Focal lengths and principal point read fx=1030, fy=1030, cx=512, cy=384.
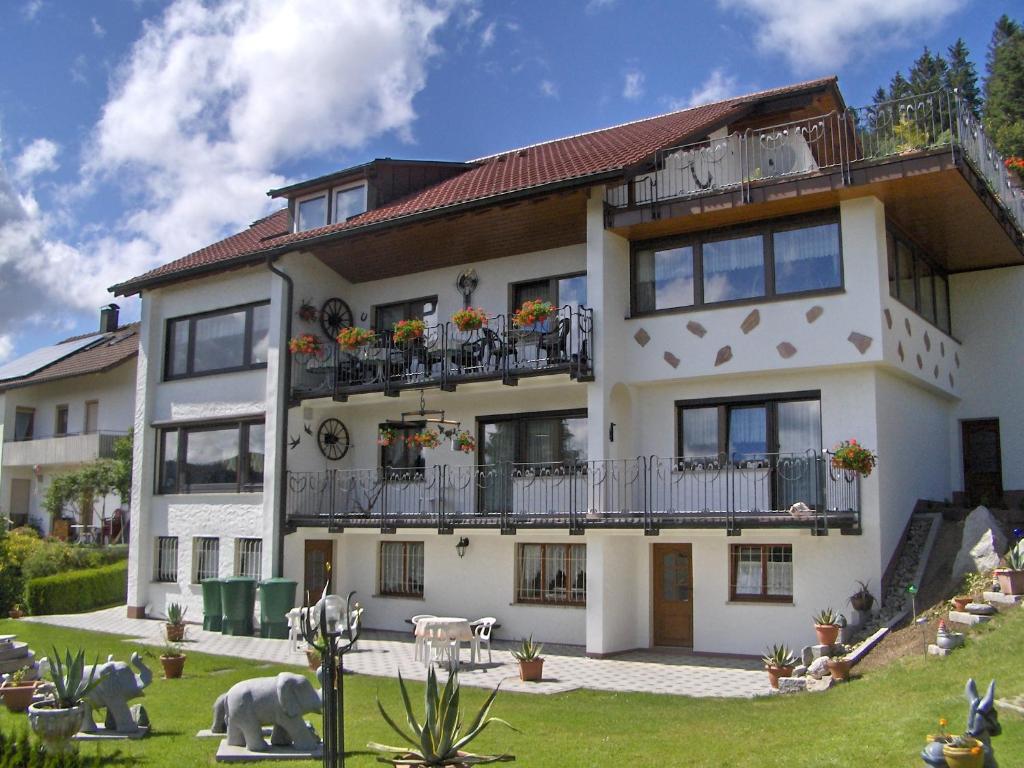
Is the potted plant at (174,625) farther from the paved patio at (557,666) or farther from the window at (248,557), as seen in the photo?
the window at (248,557)

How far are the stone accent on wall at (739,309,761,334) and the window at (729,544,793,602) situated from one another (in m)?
3.55

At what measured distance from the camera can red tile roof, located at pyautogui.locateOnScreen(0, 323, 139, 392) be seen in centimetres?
3444

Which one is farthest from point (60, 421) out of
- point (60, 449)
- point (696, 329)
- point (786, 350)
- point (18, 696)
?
point (786, 350)

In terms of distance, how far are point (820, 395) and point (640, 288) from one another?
373 cm

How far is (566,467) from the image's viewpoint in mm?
18859

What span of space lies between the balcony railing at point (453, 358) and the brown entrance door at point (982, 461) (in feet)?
27.4

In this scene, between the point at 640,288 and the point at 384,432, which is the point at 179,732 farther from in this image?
the point at 640,288

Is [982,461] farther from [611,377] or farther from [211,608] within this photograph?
[211,608]

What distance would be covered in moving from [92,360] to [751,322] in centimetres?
2686

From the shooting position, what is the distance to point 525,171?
20.1m

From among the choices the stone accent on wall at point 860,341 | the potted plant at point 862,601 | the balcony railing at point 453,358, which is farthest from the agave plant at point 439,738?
the stone accent on wall at point 860,341

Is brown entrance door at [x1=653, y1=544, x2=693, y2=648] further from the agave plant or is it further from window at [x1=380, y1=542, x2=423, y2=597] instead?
the agave plant

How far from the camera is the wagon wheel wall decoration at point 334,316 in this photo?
22.1 meters

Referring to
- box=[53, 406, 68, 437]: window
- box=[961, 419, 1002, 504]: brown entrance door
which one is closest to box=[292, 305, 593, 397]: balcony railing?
box=[961, 419, 1002, 504]: brown entrance door
